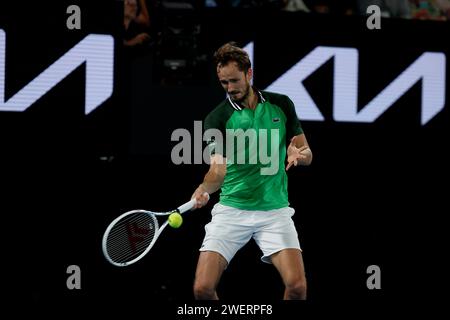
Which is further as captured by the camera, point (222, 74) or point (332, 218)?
point (332, 218)

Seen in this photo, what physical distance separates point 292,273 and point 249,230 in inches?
15.2

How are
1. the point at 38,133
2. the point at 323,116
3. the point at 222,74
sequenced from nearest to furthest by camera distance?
the point at 222,74 < the point at 38,133 < the point at 323,116

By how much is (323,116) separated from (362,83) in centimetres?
39

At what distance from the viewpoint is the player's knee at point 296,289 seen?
596cm

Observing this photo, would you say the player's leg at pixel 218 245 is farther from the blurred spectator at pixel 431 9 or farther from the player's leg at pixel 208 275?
the blurred spectator at pixel 431 9

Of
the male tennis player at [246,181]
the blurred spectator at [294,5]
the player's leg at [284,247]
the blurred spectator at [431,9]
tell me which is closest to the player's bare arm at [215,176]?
the male tennis player at [246,181]

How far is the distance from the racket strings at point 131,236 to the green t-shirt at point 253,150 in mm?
473

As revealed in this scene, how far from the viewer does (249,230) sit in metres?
6.16

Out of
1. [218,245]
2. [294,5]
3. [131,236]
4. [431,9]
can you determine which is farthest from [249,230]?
[431,9]

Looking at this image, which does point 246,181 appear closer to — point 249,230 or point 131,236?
point 249,230

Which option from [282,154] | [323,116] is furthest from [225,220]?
[323,116]

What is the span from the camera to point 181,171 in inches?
285
